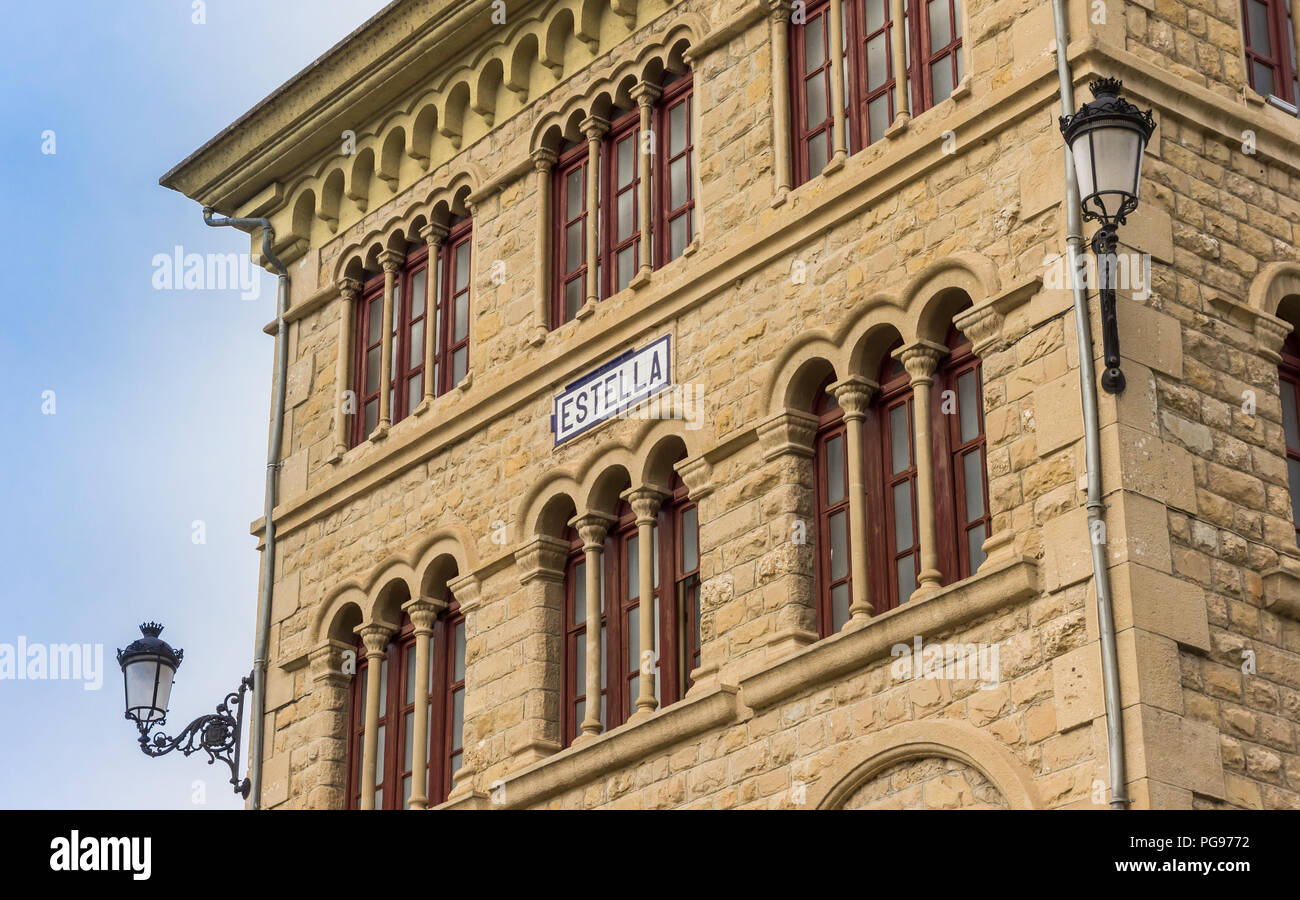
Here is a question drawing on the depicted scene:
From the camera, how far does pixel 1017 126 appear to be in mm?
16922

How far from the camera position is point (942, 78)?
17.9m

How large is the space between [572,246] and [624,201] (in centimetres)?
70

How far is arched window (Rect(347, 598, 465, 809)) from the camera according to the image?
67.1 feet

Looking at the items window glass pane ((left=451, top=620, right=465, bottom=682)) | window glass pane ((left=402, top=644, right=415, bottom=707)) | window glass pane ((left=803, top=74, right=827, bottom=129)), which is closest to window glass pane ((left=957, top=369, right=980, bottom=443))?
window glass pane ((left=803, top=74, right=827, bottom=129))

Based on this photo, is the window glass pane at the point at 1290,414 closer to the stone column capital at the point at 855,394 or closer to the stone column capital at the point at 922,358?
the stone column capital at the point at 922,358

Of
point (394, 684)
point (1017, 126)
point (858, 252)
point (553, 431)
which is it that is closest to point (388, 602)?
point (394, 684)

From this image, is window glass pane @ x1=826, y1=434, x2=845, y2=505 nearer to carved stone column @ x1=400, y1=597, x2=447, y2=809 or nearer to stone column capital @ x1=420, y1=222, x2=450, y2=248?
carved stone column @ x1=400, y1=597, x2=447, y2=809

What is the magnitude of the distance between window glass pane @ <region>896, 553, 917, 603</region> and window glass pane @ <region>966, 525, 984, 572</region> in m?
0.47

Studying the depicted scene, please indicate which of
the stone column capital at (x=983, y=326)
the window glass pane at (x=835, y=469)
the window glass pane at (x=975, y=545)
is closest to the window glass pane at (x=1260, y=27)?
the stone column capital at (x=983, y=326)

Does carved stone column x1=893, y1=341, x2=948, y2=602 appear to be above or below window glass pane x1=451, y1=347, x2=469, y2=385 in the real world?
below

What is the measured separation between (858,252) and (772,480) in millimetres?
1747

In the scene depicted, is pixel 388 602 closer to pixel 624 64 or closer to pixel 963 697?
pixel 624 64

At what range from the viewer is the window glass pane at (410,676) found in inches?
832

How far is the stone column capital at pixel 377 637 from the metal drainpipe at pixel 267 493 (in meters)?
1.61
